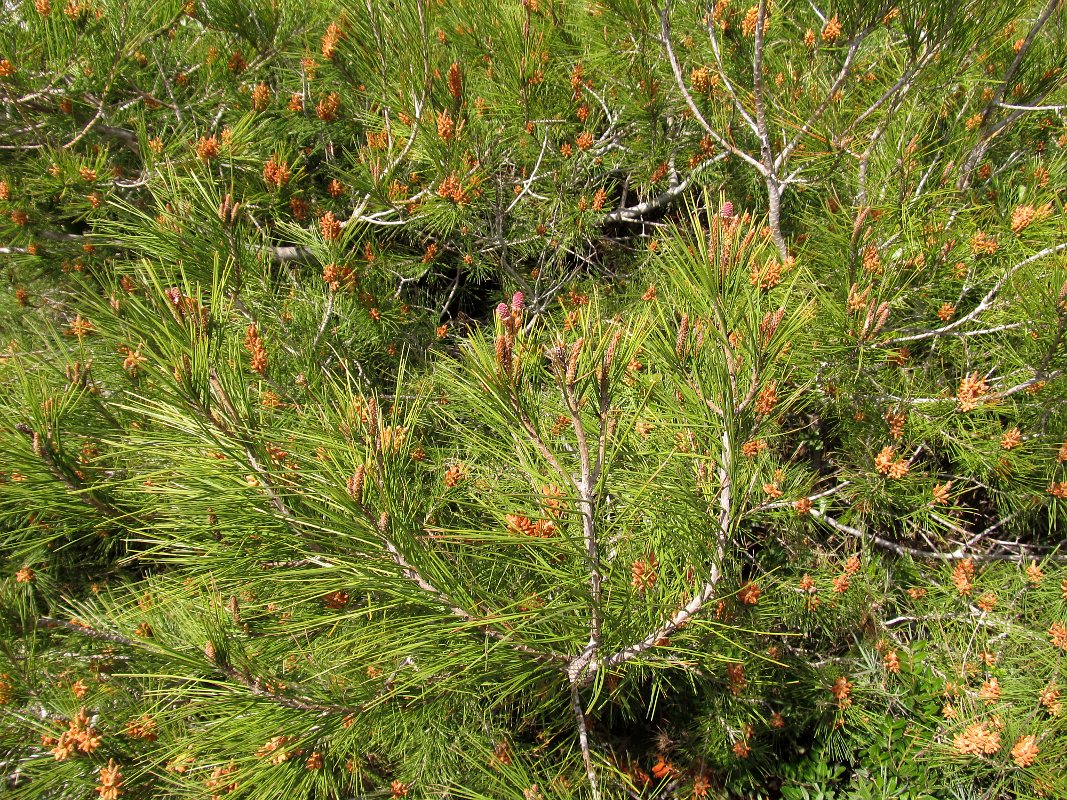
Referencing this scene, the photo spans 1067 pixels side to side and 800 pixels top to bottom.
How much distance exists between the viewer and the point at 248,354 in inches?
52.7

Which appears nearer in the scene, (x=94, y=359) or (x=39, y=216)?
(x=94, y=359)

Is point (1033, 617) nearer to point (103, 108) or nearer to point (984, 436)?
point (984, 436)

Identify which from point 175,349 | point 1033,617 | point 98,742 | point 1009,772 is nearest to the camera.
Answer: point 175,349

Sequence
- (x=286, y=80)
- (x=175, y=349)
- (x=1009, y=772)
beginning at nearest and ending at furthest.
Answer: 1. (x=175, y=349)
2. (x=1009, y=772)
3. (x=286, y=80)

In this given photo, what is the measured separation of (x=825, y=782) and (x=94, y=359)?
231 cm

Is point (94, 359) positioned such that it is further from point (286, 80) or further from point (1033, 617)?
point (1033, 617)

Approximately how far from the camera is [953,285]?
153 centimetres

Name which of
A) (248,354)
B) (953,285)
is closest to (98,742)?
(248,354)

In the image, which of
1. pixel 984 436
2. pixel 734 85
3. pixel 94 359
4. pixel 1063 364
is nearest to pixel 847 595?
pixel 984 436

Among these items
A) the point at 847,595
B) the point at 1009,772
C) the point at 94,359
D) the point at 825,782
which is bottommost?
the point at 825,782

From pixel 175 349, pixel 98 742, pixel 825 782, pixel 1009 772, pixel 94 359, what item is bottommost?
pixel 825 782

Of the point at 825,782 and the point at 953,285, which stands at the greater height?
the point at 953,285

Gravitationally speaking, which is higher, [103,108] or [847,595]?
[103,108]

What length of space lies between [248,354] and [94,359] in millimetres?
539
